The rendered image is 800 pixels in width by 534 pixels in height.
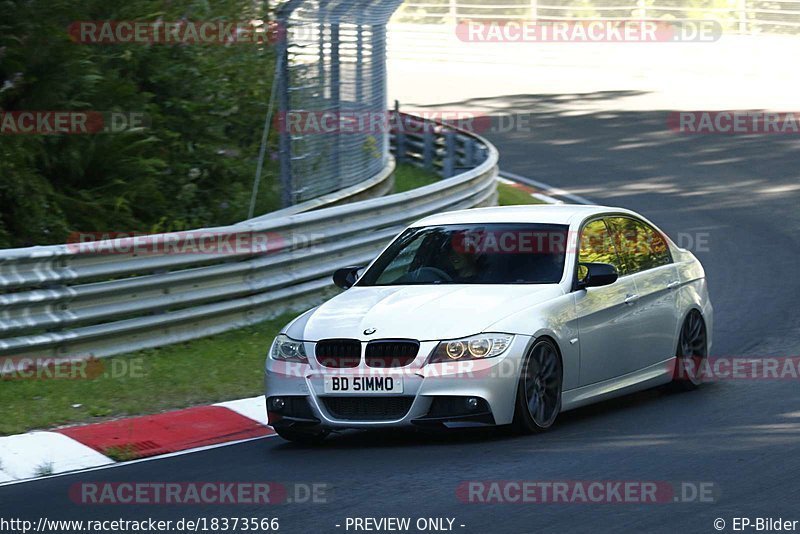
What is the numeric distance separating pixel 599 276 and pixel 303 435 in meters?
2.21

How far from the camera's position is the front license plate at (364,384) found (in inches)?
321

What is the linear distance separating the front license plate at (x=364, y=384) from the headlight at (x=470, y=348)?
255 mm

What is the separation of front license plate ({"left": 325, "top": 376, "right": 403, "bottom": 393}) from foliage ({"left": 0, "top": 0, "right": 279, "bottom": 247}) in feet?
19.4

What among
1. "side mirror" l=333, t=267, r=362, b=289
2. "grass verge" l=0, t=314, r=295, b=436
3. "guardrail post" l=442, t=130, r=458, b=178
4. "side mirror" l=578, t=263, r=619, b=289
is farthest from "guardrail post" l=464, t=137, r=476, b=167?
"side mirror" l=578, t=263, r=619, b=289

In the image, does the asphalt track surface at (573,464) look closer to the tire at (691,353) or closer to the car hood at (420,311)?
the tire at (691,353)

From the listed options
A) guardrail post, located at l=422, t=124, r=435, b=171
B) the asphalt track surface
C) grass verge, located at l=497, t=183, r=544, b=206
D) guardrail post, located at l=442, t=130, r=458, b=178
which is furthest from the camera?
guardrail post, located at l=422, t=124, r=435, b=171

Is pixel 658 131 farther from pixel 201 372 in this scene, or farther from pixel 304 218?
pixel 201 372

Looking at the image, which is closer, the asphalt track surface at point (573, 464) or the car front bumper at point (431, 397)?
the asphalt track surface at point (573, 464)

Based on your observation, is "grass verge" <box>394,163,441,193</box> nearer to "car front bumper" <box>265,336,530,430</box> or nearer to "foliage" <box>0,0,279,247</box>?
"foliage" <box>0,0,279,247</box>

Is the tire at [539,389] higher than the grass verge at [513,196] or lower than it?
higher

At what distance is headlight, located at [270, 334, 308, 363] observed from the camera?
8531 mm

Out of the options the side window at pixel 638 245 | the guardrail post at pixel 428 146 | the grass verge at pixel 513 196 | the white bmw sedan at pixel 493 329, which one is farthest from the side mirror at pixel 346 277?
the guardrail post at pixel 428 146

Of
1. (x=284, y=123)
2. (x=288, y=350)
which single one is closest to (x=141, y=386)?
(x=288, y=350)

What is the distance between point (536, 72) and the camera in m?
37.2
